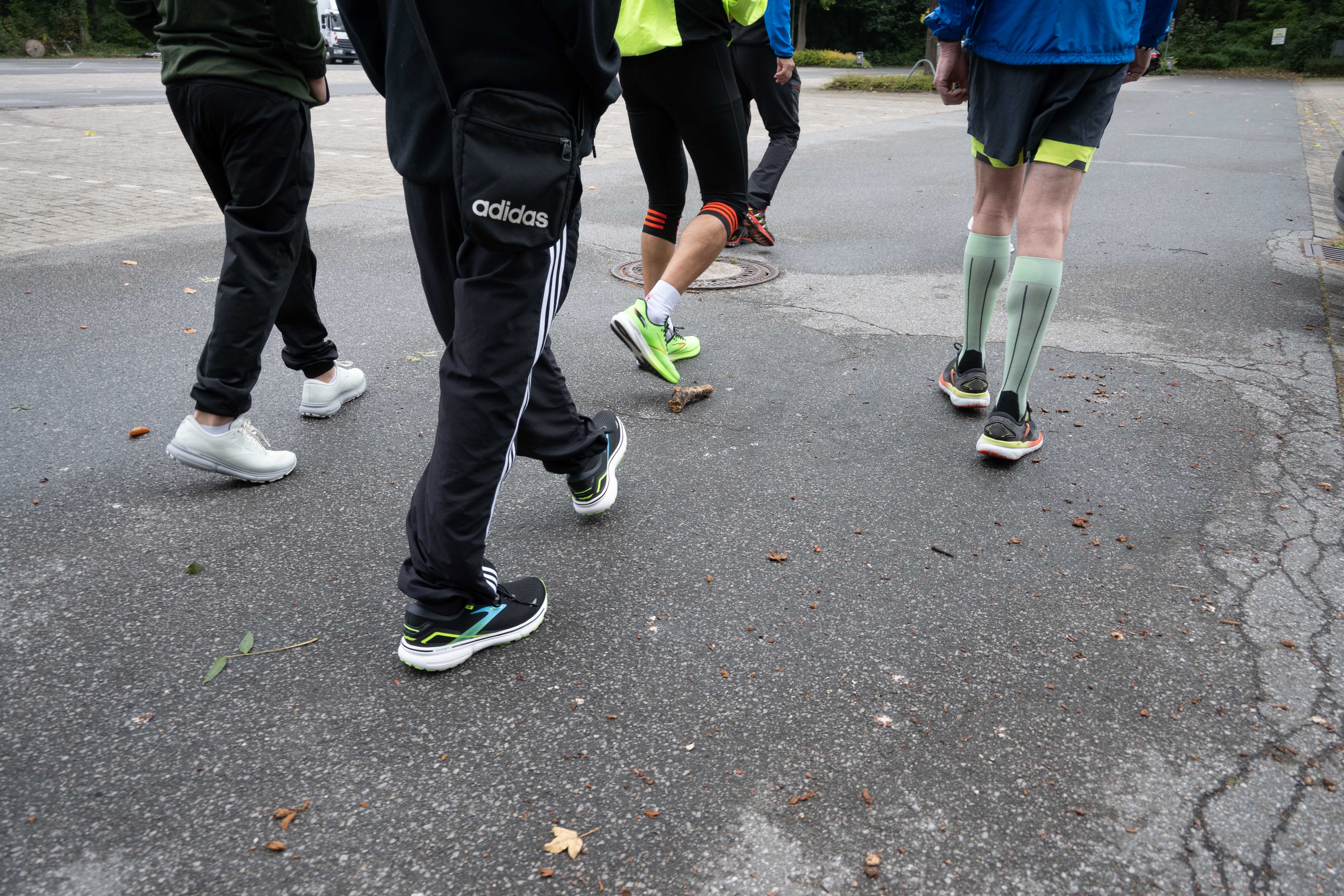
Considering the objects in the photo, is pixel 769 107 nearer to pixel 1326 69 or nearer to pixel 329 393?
pixel 329 393

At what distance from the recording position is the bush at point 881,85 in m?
25.5

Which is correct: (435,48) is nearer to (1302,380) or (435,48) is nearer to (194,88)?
(194,88)

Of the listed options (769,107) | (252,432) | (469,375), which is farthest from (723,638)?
(769,107)

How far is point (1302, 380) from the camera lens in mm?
3924

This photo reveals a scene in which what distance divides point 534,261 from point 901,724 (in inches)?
48.9

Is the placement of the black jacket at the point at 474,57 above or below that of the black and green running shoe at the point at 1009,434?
above

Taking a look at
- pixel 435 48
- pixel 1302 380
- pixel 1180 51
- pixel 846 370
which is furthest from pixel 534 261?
pixel 1180 51

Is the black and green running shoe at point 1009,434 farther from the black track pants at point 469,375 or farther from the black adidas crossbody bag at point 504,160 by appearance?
the black adidas crossbody bag at point 504,160

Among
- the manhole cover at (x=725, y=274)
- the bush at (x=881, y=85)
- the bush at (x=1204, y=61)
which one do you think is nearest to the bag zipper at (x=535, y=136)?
the manhole cover at (x=725, y=274)

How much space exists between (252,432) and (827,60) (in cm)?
3864

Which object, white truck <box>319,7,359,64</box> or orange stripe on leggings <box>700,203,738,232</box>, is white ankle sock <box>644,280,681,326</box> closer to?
orange stripe on leggings <box>700,203,738,232</box>

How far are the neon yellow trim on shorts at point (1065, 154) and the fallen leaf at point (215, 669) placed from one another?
278 cm

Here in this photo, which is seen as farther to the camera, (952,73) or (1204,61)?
(1204,61)

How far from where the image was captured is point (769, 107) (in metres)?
6.25
